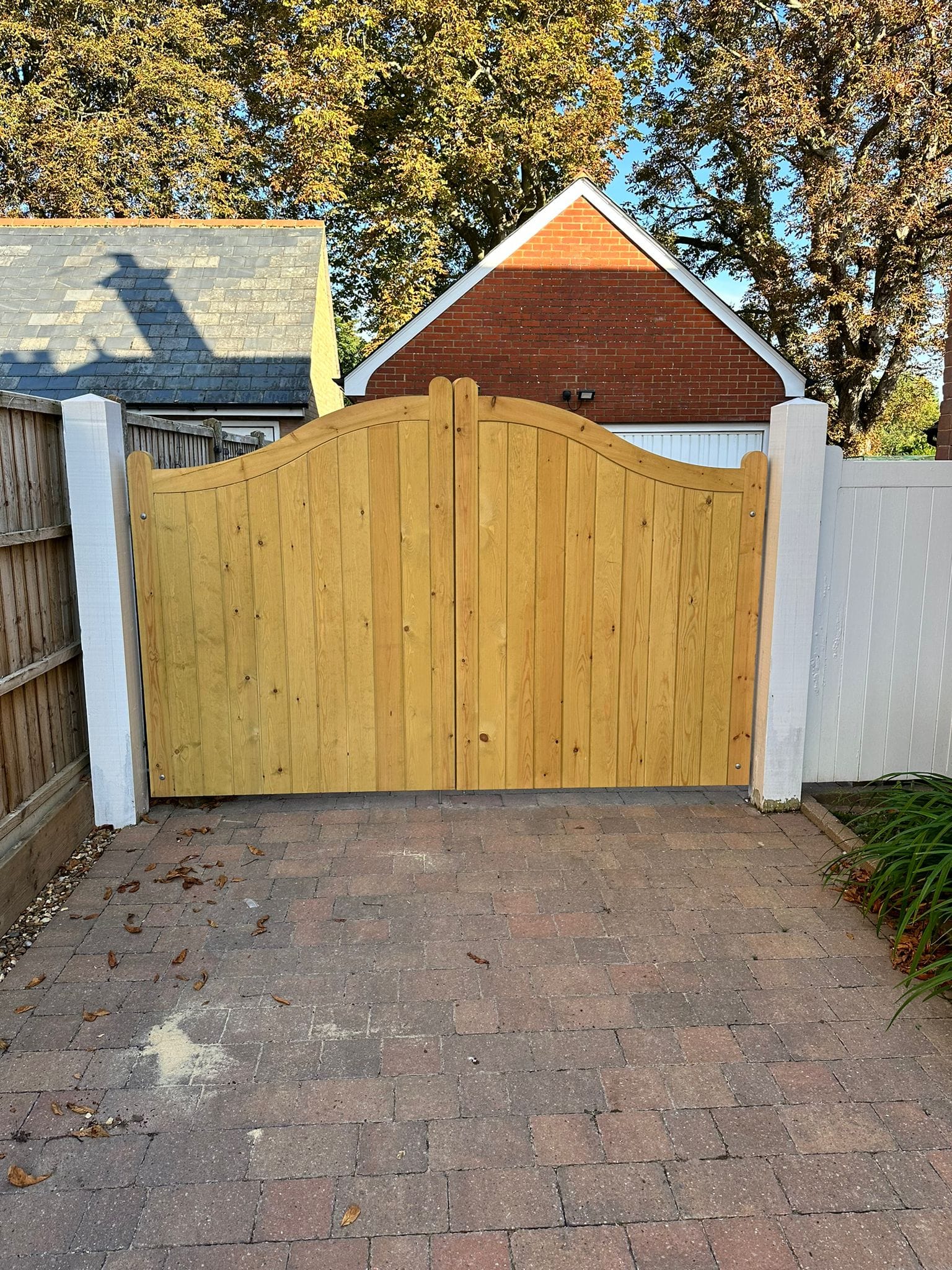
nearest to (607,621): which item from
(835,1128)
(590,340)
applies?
(835,1128)

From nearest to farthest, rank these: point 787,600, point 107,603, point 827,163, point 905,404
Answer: point 107,603 < point 787,600 < point 827,163 < point 905,404

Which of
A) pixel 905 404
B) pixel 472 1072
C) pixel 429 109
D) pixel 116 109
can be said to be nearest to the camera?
pixel 472 1072

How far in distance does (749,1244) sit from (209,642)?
10.7 feet

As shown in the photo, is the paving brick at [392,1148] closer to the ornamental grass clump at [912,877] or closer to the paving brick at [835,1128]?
the paving brick at [835,1128]

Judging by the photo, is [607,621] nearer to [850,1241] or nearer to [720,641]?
[720,641]

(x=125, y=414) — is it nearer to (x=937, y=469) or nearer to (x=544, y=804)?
(x=544, y=804)

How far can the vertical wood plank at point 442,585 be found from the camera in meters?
4.02

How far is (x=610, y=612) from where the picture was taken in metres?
4.18

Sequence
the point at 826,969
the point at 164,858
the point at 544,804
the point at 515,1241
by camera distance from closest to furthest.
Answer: the point at 515,1241 → the point at 826,969 → the point at 164,858 → the point at 544,804

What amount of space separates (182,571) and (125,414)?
0.94 metres

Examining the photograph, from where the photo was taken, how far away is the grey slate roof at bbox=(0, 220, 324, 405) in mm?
10531

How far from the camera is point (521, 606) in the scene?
4180mm

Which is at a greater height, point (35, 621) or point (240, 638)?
point (35, 621)

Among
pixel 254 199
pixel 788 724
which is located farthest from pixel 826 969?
pixel 254 199
